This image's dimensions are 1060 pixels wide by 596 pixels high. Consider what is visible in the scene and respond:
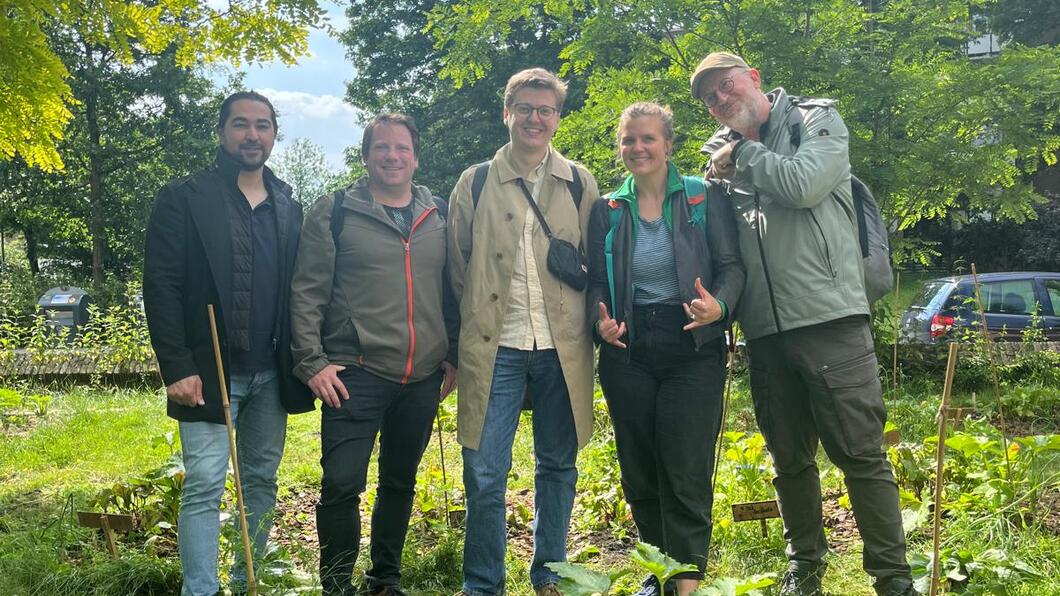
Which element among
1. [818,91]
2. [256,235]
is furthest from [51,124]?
[818,91]

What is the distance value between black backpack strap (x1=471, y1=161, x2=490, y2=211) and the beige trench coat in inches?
0.6

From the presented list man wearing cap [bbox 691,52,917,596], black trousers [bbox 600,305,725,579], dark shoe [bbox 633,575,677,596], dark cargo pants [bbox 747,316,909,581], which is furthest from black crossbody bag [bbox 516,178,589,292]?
dark shoe [bbox 633,575,677,596]

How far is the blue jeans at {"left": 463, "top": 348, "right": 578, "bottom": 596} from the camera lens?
3365mm

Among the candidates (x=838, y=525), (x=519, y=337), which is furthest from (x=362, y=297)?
(x=838, y=525)

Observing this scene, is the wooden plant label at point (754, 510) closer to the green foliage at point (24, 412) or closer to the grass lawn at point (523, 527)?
the grass lawn at point (523, 527)

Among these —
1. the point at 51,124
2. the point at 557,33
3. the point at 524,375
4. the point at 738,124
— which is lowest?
the point at 524,375

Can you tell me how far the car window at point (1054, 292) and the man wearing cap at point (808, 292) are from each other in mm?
10582

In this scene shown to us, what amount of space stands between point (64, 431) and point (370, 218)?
4.99 m

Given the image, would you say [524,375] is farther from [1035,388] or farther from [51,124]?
[1035,388]

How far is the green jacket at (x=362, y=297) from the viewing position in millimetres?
3266

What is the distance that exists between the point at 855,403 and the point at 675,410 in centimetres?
64

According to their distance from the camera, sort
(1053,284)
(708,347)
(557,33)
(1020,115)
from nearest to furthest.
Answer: (708,347)
(1020,115)
(557,33)
(1053,284)

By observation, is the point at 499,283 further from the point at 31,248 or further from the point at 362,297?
the point at 31,248

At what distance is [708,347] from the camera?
322 cm
